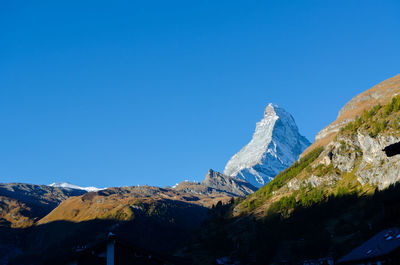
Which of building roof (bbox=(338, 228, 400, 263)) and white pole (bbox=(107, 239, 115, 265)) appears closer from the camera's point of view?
building roof (bbox=(338, 228, 400, 263))

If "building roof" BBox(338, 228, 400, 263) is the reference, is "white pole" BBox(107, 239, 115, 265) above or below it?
above

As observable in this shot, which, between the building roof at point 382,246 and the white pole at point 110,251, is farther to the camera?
the white pole at point 110,251

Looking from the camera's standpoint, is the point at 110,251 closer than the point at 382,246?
Yes

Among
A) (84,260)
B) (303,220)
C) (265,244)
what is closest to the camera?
(84,260)

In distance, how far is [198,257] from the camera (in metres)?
199

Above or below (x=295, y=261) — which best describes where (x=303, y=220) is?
above

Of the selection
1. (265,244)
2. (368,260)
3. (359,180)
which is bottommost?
(368,260)

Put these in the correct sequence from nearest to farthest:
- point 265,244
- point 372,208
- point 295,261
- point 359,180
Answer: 1. point 295,261
2. point 372,208
3. point 265,244
4. point 359,180

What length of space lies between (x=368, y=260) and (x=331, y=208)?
528 ft

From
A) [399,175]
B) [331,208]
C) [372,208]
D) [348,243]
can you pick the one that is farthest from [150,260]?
[331,208]

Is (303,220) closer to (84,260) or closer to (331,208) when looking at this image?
(331,208)

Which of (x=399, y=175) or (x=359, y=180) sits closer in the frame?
(x=399, y=175)

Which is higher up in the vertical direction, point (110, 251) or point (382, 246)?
point (110, 251)

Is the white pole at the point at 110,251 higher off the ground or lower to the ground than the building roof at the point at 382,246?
higher
